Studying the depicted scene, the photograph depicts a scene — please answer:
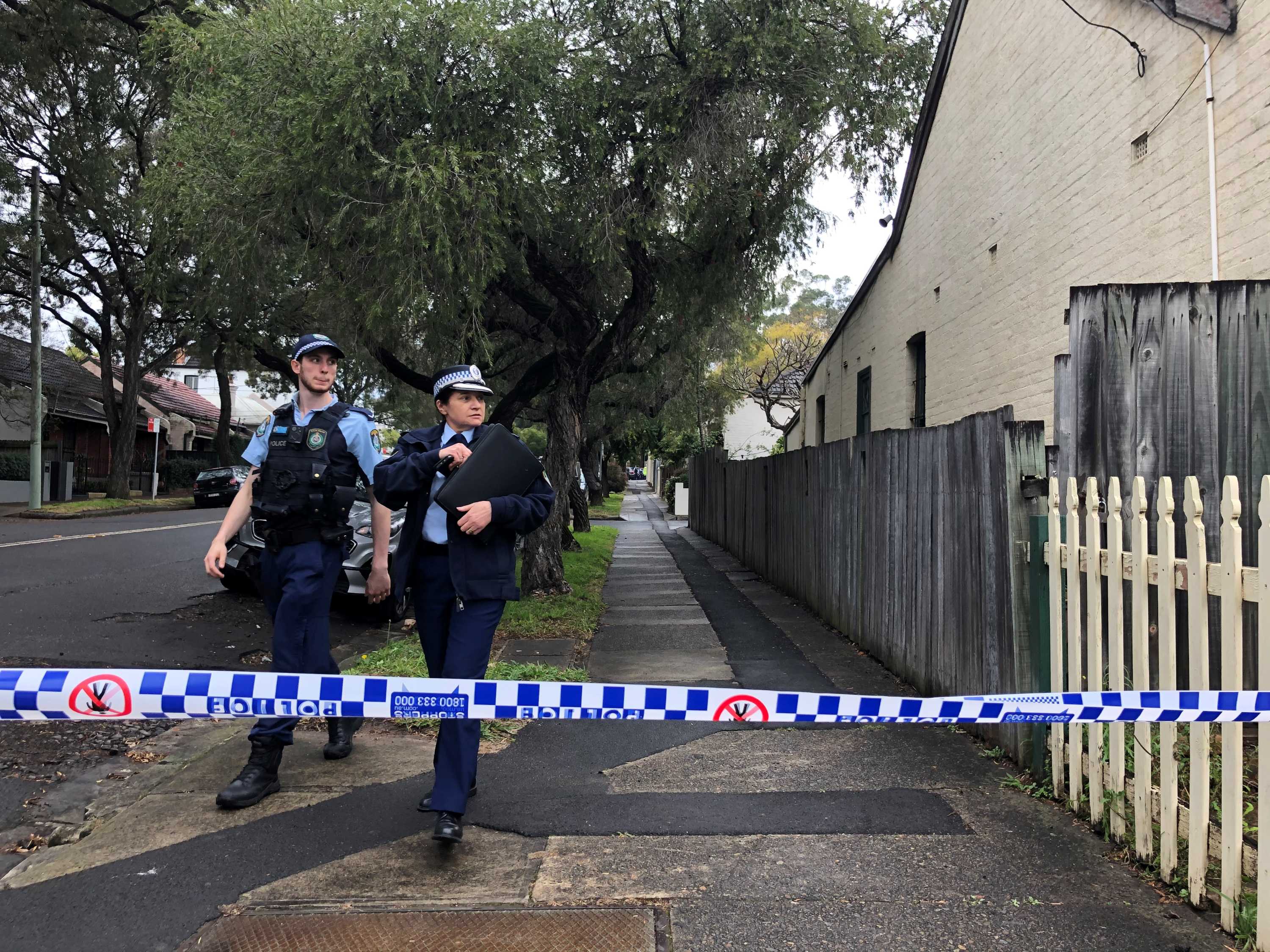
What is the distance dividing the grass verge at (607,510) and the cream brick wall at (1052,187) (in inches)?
789

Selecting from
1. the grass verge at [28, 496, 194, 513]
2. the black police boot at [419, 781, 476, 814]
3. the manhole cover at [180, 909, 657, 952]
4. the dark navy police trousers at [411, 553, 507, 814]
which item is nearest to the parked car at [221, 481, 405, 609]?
the black police boot at [419, 781, 476, 814]

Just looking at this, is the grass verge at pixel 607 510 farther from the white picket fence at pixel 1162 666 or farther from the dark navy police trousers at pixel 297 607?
the white picket fence at pixel 1162 666

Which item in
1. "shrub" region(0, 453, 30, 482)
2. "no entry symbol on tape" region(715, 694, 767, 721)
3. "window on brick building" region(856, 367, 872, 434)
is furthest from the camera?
"shrub" region(0, 453, 30, 482)

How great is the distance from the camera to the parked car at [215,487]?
29000mm

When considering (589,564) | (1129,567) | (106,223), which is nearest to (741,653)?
(1129,567)

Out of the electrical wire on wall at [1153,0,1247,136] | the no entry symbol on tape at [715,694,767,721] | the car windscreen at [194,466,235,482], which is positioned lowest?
the no entry symbol on tape at [715,694,767,721]

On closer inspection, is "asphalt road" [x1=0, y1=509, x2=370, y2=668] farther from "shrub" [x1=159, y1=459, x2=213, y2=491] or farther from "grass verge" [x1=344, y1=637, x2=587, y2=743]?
"shrub" [x1=159, y1=459, x2=213, y2=491]

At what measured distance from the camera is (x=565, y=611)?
927 cm

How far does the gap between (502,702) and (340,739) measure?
5.73 ft

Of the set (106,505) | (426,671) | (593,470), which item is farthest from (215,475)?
(426,671)

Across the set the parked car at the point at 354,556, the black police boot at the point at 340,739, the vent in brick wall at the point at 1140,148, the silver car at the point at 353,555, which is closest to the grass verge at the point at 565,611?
the parked car at the point at 354,556

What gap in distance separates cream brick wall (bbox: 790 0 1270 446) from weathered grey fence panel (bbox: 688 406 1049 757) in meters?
1.55

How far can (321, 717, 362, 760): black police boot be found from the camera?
4.54 m

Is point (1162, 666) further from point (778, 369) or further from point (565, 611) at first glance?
point (778, 369)
